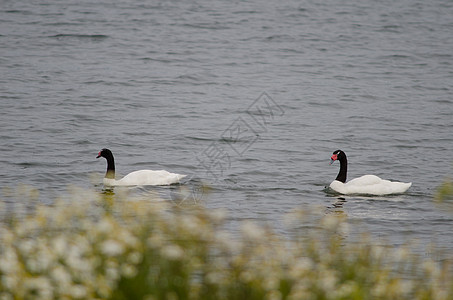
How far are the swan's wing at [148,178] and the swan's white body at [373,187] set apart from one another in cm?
335

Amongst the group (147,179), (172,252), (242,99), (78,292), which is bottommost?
(147,179)

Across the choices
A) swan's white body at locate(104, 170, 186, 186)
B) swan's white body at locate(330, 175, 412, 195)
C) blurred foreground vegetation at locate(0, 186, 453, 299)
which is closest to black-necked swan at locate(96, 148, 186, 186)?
swan's white body at locate(104, 170, 186, 186)

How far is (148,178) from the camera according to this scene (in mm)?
14906

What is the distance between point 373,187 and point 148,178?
14.0 ft

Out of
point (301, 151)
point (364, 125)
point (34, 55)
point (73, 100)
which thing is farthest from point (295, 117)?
point (34, 55)

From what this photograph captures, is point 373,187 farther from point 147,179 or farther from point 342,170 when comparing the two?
point 147,179

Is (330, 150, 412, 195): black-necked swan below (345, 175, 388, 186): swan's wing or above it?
below

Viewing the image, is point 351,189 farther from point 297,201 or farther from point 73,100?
point 73,100

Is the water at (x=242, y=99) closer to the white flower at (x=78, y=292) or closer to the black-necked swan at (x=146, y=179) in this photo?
the black-necked swan at (x=146, y=179)

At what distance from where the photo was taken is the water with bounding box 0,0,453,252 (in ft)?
50.4

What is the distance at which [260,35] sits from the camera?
36438 millimetres

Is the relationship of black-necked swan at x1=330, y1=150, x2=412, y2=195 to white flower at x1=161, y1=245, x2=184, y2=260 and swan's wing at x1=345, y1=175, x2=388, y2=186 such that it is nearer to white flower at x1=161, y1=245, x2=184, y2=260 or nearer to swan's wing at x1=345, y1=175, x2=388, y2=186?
swan's wing at x1=345, y1=175, x2=388, y2=186

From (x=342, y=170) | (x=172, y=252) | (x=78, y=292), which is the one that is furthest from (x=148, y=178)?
(x=78, y=292)

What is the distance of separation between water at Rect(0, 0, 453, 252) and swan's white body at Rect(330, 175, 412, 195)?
155 millimetres
